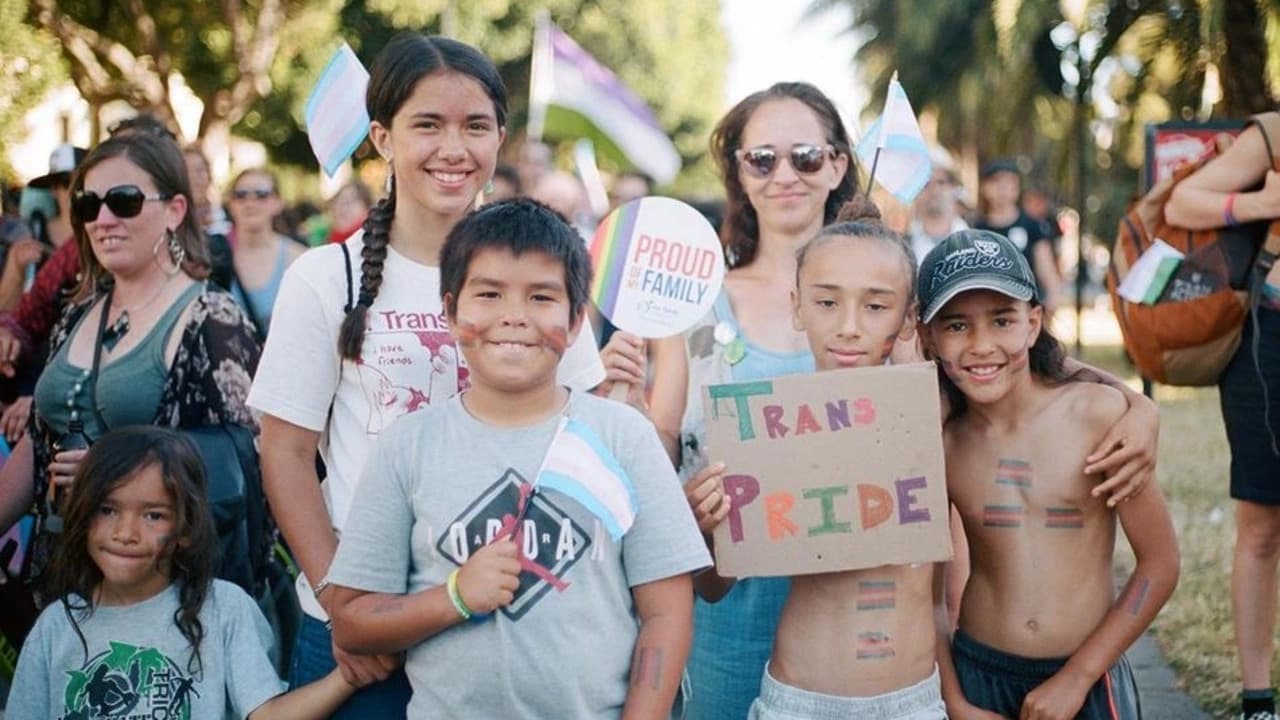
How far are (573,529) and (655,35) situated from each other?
38.5 metres

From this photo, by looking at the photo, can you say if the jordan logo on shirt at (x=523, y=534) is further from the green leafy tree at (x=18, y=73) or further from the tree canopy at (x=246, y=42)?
the tree canopy at (x=246, y=42)

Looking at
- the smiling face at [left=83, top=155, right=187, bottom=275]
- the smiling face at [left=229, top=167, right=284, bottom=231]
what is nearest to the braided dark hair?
the smiling face at [left=83, top=155, right=187, bottom=275]

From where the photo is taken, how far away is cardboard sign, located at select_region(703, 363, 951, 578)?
9.73ft

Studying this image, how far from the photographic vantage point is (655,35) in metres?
39.9

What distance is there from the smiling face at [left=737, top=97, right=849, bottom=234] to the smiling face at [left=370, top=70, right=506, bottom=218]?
91 centimetres

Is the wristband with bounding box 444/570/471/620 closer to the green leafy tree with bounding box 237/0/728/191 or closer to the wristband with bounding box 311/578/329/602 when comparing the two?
the wristband with bounding box 311/578/329/602

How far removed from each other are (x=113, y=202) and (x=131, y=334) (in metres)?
0.38

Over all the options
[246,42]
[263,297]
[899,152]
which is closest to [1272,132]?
[899,152]

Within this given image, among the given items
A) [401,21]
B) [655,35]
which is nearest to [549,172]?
[401,21]

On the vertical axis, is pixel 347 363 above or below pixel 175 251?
below

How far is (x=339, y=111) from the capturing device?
3.45 m

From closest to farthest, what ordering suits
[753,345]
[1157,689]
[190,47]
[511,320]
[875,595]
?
[511,320], [875,595], [753,345], [1157,689], [190,47]

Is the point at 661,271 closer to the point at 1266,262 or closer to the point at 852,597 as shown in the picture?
the point at 852,597

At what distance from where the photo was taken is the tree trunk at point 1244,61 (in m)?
13.3
